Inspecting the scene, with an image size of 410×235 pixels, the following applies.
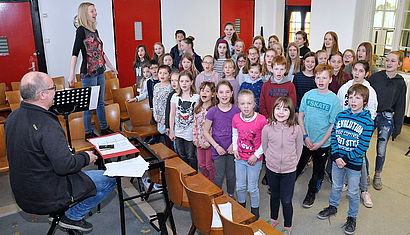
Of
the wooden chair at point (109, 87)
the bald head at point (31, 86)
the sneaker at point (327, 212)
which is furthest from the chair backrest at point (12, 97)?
the sneaker at point (327, 212)

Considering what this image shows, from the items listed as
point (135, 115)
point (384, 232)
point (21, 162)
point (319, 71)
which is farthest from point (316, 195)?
point (21, 162)

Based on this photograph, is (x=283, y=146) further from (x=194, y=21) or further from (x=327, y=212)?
(x=194, y=21)

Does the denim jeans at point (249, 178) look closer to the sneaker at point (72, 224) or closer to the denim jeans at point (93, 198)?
the denim jeans at point (93, 198)

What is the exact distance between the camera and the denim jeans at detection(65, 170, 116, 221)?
2906 mm

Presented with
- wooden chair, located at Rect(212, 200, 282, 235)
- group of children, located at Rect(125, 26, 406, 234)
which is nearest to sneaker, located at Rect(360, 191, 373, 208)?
group of children, located at Rect(125, 26, 406, 234)

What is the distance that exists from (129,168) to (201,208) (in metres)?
0.74

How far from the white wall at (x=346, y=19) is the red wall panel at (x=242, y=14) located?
277 cm

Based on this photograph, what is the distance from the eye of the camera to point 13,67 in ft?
22.1

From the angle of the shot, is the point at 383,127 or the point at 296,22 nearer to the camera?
the point at 383,127

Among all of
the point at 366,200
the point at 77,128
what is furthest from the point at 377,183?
the point at 77,128

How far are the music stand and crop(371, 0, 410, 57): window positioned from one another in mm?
6090

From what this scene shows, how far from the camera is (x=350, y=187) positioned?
322cm

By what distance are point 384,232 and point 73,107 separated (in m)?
3.48

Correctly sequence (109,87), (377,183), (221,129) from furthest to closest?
(109,87), (377,183), (221,129)
